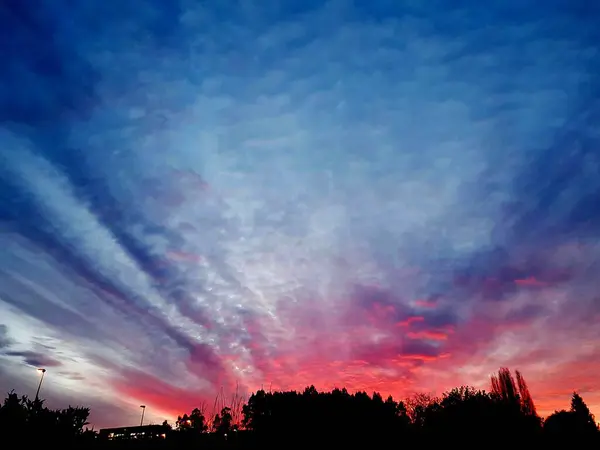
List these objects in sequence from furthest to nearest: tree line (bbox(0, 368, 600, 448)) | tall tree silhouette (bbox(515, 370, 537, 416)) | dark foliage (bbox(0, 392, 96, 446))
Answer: tall tree silhouette (bbox(515, 370, 537, 416))
tree line (bbox(0, 368, 600, 448))
dark foliage (bbox(0, 392, 96, 446))

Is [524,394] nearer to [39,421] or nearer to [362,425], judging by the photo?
[362,425]

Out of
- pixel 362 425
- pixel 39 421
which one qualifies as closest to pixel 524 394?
pixel 362 425

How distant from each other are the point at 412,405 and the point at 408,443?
38352 mm

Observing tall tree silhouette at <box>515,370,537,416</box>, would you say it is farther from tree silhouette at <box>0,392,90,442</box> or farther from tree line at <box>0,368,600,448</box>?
tree silhouette at <box>0,392,90,442</box>

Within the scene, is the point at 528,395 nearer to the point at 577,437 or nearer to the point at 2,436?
the point at 577,437

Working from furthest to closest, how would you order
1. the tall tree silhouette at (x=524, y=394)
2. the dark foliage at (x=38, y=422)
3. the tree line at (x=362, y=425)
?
1. the tall tree silhouette at (x=524, y=394)
2. the tree line at (x=362, y=425)
3. the dark foliage at (x=38, y=422)

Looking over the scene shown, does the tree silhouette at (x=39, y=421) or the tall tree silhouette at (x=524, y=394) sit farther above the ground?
the tall tree silhouette at (x=524, y=394)

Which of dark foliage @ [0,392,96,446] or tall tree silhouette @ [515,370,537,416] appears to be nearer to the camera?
dark foliage @ [0,392,96,446]

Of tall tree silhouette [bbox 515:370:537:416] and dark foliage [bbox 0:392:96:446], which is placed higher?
tall tree silhouette [bbox 515:370:537:416]

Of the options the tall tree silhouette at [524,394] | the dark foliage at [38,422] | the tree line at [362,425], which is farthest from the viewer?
the tall tree silhouette at [524,394]

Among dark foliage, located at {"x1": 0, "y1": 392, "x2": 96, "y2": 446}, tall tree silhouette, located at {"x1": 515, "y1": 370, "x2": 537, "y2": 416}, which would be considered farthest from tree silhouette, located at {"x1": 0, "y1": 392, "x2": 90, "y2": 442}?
tall tree silhouette, located at {"x1": 515, "y1": 370, "x2": 537, "y2": 416}

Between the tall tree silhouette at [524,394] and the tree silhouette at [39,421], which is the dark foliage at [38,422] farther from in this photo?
the tall tree silhouette at [524,394]

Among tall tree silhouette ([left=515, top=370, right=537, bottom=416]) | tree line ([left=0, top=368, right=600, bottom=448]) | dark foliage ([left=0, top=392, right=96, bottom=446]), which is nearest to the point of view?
dark foliage ([left=0, top=392, right=96, bottom=446])

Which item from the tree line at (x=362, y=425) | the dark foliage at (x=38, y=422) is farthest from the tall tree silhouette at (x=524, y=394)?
the dark foliage at (x=38, y=422)
